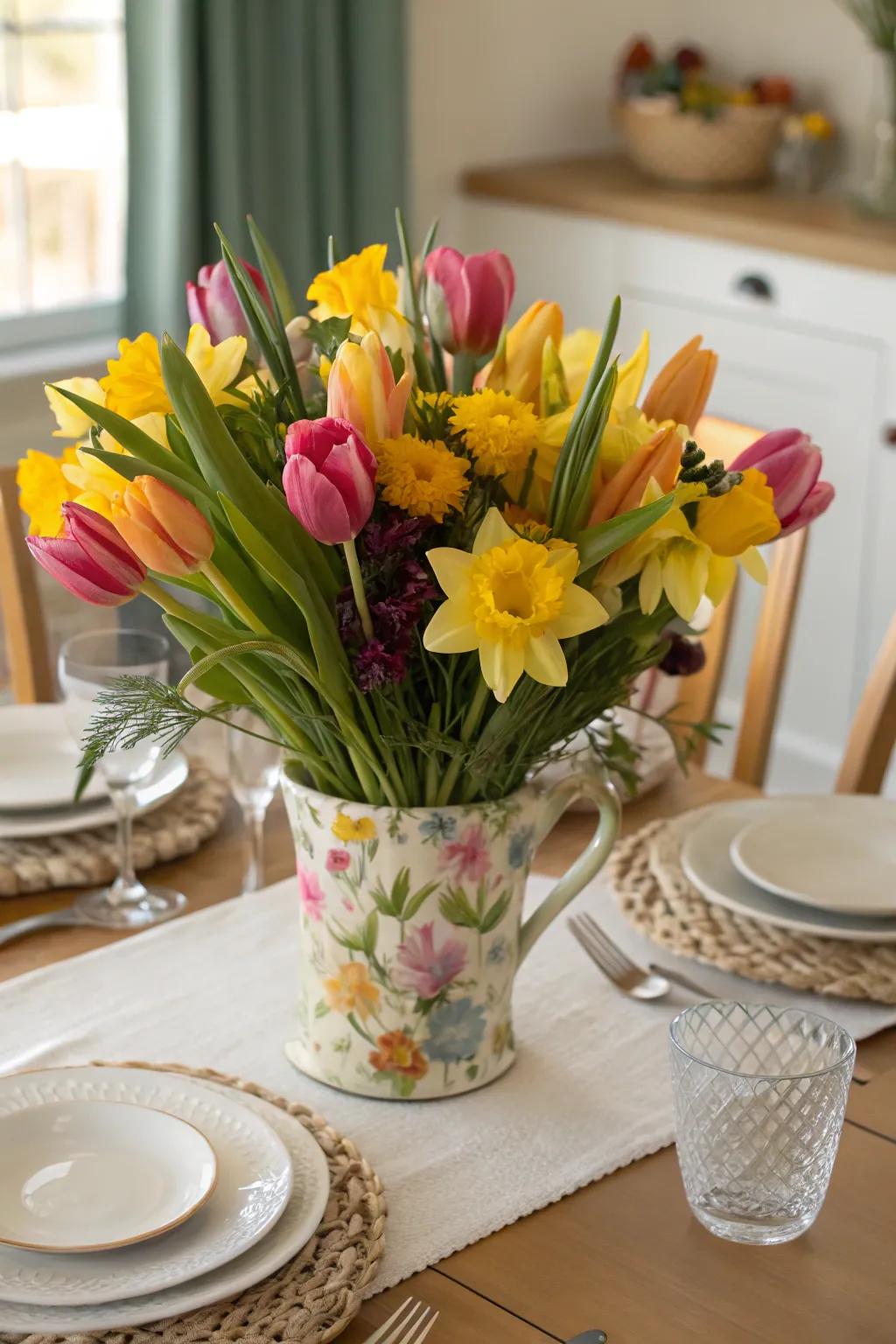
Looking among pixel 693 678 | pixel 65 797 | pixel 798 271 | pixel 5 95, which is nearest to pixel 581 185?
pixel 798 271

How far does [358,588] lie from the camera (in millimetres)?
818

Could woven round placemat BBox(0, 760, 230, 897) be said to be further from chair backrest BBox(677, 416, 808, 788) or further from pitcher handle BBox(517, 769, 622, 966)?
chair backrest BBox(677, 416, 808, 788)

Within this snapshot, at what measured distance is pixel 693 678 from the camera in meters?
1.71

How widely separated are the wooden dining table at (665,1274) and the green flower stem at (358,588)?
321 millimetres

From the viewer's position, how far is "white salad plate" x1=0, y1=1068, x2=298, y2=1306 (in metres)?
0.76

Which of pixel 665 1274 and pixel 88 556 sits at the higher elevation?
pixel 88 556

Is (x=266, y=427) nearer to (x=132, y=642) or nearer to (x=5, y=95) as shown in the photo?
(x=132, y=642)

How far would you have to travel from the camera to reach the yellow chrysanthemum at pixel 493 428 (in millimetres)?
827

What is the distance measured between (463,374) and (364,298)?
0.07 m

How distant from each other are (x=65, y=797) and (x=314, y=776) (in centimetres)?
38

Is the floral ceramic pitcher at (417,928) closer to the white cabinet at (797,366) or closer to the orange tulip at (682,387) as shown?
the orange tulip at (682,387)

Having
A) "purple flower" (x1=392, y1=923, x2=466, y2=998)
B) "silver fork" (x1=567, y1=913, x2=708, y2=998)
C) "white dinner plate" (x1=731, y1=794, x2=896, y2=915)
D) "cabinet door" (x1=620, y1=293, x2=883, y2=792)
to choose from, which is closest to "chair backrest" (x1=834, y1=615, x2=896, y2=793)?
"white dinner plate" (x1=731, y1=794, x2=896, y2=915)

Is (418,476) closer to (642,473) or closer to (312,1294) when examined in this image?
(642,473)

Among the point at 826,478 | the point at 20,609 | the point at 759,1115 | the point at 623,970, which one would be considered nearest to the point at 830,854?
the point at 623,970
